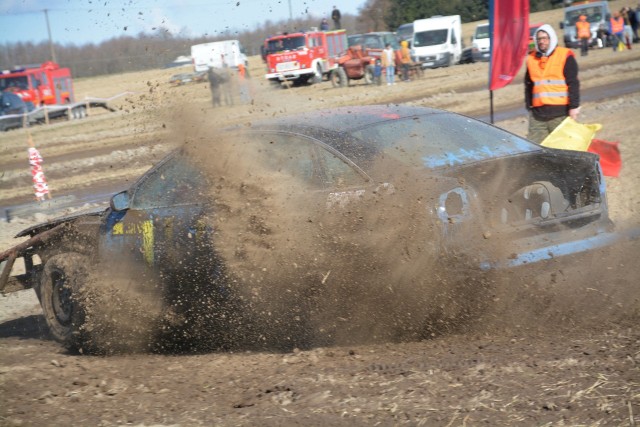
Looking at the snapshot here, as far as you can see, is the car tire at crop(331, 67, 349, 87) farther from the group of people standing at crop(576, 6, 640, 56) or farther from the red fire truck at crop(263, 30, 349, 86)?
the group of people standing at crop(576, 6, 640, 56)

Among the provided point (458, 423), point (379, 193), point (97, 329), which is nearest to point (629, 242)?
point (379, 193)

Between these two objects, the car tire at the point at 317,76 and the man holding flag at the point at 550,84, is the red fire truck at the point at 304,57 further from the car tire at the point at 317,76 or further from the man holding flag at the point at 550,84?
the man holding flag at the point at 550,84

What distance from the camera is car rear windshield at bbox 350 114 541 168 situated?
5.41 m

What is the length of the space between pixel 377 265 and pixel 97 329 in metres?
2.30

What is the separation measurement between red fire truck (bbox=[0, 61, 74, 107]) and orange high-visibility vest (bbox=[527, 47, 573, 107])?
3016 cm

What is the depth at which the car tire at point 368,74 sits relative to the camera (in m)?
33.5

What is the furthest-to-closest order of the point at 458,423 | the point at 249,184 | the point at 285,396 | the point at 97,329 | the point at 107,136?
the point at 107,136
the point at 97,329
the point at 249,184
the point at 285,396
the point at 458,423

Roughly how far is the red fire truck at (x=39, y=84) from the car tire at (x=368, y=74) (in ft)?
43.6

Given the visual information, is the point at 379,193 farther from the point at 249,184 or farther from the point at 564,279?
the point at 564,279

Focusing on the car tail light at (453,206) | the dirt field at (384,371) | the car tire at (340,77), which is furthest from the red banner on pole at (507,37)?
the car tire at (340,77)

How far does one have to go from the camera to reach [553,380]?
13.2 ft

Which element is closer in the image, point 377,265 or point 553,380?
point 553,380

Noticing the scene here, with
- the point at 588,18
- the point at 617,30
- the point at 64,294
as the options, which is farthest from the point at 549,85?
the point at 588,18

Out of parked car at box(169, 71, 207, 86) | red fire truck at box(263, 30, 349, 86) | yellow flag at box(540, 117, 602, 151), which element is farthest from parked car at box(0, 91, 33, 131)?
yellow flag at box(540, 117, 602, 151)
